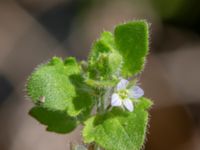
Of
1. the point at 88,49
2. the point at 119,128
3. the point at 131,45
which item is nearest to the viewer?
the point at 119,128

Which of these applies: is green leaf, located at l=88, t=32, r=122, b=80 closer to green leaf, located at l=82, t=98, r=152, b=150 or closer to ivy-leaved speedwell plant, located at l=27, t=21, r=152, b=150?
ivy-leaved speedwell plant, located at l=27, t=21, r=152, b=150

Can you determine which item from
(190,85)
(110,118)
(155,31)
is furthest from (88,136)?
(155,31)

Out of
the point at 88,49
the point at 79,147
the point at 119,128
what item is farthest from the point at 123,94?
the point at 88,49

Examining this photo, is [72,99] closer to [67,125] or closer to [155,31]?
[67,125]

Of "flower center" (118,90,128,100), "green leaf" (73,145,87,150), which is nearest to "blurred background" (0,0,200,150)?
"green leaf" (73,145,87,150)

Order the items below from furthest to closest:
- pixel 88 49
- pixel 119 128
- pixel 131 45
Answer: pixel 88 49 → pixel 131 45 → pixel 119 128

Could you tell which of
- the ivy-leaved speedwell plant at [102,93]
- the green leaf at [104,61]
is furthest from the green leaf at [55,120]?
the green leaf at [104,61]

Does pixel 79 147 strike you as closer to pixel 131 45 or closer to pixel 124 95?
pixel 124 95
